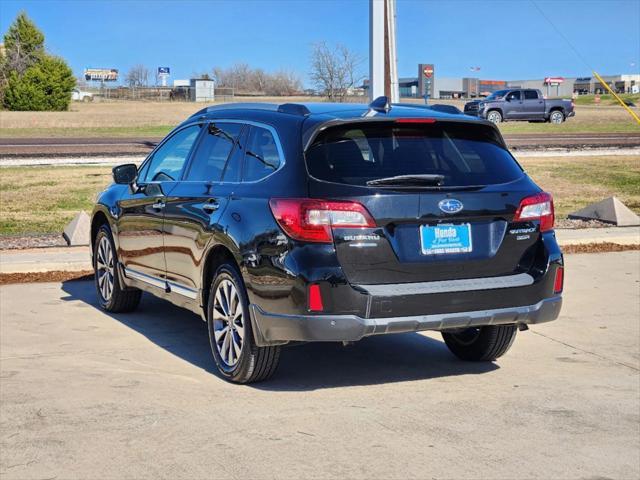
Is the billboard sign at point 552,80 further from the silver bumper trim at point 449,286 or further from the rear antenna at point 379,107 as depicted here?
the silver bumper trim at point 449,286

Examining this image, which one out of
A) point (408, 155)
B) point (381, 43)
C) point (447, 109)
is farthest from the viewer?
point (381, 43)

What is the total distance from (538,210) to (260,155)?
1.81 m

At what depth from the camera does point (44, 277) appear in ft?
33.7

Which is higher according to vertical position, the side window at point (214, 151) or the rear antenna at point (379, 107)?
the rear antenna at point (379, 107)

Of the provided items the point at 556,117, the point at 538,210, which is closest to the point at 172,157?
the point at 538,210

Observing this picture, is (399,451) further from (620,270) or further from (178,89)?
(178,89)

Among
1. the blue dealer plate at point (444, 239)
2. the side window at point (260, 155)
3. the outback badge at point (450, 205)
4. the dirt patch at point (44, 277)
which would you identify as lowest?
the dirt patch at point (44, 277)

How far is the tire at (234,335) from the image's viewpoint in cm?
605

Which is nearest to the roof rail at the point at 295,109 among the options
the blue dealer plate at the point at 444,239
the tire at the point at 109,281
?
the blue dealer plate at the point at 444,239

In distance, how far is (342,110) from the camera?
6230 millimetres

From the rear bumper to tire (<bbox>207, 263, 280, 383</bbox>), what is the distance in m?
0.18

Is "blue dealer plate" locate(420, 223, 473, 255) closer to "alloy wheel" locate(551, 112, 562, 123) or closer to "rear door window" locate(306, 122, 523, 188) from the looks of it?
"rear door window" locate(306, 122, 523, 188)

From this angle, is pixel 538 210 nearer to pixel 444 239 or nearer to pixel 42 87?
pixel 444 239

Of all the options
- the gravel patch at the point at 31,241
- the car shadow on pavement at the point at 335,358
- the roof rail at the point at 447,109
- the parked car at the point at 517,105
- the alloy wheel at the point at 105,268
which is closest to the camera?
the car shadow on pavement at the point at 335,358
